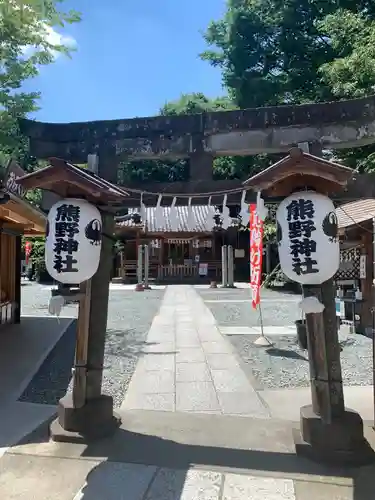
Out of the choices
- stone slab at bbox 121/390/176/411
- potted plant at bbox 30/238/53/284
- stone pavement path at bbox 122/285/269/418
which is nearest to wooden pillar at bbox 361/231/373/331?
stone pavement path at bbox 122/285/269/418

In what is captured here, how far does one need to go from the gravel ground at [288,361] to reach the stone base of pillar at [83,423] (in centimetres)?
260

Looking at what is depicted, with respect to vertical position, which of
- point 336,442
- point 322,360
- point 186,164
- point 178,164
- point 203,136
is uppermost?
point 178,164

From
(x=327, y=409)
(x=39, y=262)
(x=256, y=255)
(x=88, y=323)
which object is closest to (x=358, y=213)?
(x=256, y=255)

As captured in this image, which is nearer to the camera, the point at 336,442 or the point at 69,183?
the point at 336,442

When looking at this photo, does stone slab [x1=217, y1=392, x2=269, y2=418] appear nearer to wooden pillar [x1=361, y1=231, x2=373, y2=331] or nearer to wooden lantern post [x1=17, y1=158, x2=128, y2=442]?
wooden lantern post [x1=17, y1=158, x2=128, y2=442]

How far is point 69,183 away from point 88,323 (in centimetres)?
148

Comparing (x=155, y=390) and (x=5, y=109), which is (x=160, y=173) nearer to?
(x=5, y=109)

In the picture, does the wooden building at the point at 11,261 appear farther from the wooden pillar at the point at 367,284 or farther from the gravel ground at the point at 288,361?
the wooden pillar at the point at 367,284

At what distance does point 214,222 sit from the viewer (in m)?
5.44

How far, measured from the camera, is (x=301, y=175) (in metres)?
3.88

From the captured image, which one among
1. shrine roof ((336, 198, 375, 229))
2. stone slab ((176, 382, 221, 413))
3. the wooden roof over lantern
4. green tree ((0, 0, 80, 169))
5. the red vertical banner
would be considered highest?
green tree ((0, 0, 80, 169))

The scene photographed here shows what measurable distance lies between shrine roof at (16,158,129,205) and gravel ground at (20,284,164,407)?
2783mm

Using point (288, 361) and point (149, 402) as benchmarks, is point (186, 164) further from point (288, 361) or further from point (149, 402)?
point (149, 402)

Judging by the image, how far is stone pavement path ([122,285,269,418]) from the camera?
17.1 feet
